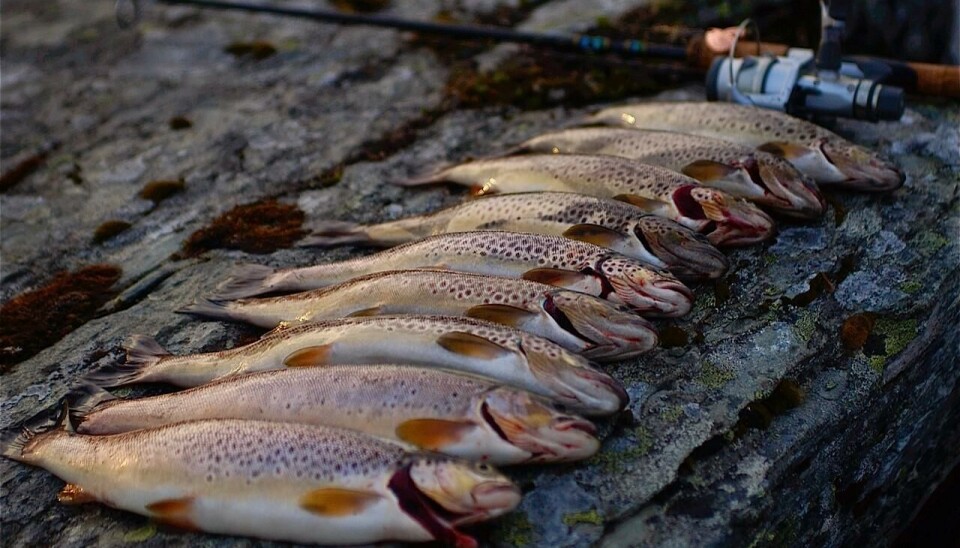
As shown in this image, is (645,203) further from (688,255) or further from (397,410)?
(397,410)

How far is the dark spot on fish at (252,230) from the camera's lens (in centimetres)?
491

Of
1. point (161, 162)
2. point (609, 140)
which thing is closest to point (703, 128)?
point (609, 140)

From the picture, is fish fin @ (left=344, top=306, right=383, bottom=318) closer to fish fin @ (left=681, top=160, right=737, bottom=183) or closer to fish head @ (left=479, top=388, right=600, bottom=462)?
fish head @ (left=479, top=388, right=600, bottom=462)

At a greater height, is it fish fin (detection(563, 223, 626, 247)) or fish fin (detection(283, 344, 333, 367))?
fish fin (detection(563, 223, 626, 247))

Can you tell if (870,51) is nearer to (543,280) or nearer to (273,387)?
(543,280)

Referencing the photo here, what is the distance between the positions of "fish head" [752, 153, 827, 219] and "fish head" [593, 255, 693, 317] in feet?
3.36

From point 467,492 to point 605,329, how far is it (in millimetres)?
1043

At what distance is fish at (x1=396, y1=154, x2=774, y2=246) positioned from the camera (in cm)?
418

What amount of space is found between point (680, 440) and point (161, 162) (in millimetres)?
4460

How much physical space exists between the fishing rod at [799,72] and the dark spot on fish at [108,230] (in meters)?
3.17

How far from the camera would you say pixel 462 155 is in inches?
228

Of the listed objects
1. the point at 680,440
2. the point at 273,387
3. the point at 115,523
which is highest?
the point at 273,387

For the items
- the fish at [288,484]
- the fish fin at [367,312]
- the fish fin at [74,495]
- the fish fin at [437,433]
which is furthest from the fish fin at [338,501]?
the fish fin at [367,312]

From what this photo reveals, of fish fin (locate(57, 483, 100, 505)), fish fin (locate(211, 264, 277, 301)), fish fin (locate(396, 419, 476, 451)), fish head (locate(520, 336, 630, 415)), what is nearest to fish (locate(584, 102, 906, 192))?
fish head (locate(520, 336, 630, 415))
